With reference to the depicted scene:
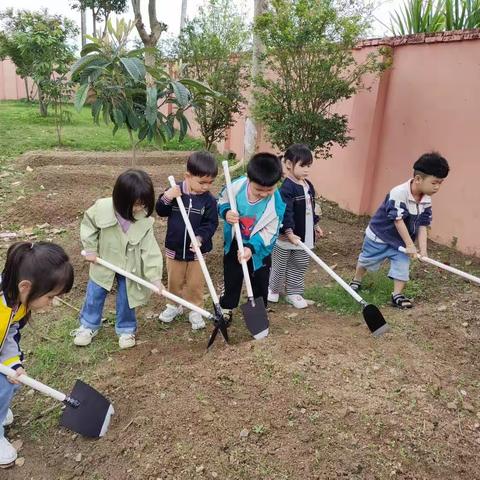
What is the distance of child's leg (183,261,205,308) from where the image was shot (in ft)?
11.2

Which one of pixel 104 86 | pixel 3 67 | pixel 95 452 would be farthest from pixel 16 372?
pixel 3 67

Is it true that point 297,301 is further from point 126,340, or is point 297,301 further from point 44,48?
point 44,48

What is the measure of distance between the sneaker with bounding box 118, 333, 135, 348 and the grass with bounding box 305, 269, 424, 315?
5.07ft

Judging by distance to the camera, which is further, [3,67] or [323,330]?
[3,67]

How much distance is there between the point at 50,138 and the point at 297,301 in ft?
33.0

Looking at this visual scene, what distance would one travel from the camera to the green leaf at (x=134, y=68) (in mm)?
3717

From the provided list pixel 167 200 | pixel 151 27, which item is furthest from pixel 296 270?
pixel 151 27

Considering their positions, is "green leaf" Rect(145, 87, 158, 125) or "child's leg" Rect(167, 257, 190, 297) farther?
"green leaf" Rect(145, 87, 158, 125)

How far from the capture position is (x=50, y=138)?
39.3ft

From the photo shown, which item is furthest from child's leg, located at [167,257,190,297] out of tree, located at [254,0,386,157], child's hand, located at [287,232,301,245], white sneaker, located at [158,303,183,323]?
tree, located at [254,0,386,157]

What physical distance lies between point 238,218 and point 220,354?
0.87m

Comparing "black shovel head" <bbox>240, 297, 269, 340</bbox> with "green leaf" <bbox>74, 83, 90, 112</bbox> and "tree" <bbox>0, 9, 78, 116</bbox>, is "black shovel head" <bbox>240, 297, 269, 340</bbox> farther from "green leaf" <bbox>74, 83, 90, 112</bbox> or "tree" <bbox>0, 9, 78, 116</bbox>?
"tree" <bbox>0, 9, 78, 116</bbox>

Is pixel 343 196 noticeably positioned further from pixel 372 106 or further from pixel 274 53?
pixel 274 53

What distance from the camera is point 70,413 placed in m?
2.28
